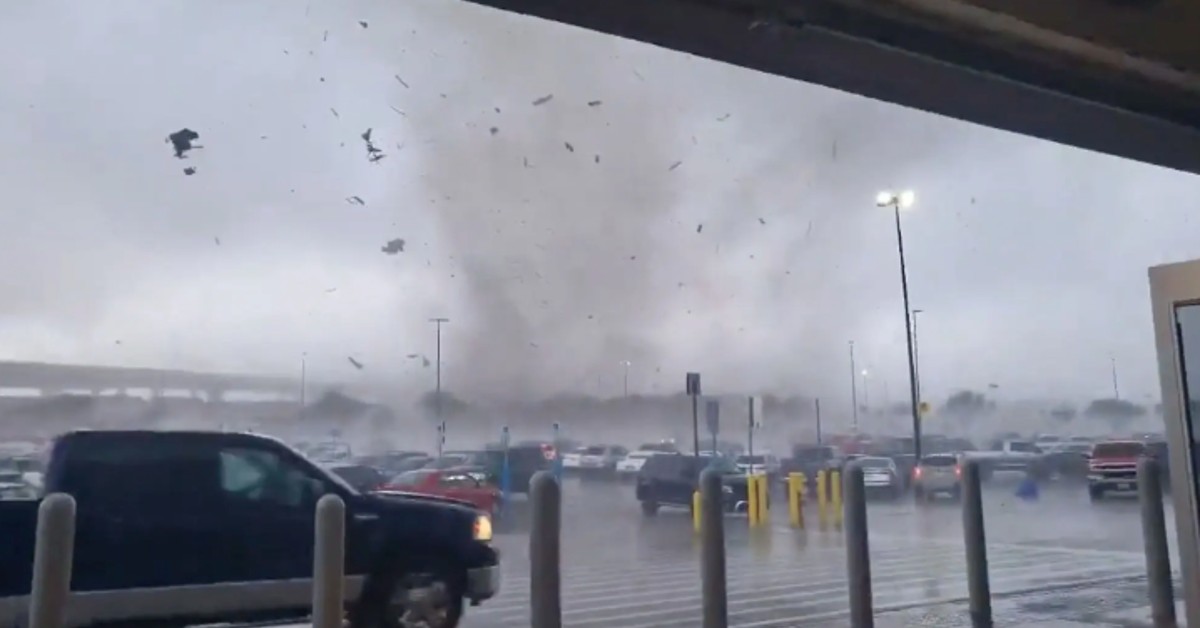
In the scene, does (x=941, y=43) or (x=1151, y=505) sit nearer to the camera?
(x=941, y=43)

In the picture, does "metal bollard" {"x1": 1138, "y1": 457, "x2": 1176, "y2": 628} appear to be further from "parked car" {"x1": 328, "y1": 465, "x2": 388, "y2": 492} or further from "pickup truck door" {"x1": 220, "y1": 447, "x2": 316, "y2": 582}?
"pickup truck door" {"x1": 220, "y1": 447, "x2": 316, "y2": 582}

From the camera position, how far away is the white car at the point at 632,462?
938 inches

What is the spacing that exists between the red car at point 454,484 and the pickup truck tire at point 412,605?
388cm

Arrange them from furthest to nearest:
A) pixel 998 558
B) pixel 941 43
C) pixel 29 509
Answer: pixel 998 558, pixel 29 509, pixel 941 43

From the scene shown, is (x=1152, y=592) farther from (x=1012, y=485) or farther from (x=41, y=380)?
(x=1012, y=485)

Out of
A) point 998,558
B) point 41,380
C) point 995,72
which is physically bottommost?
point 998,558

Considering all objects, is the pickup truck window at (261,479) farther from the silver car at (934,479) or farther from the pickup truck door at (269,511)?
the silver car at (934,479)

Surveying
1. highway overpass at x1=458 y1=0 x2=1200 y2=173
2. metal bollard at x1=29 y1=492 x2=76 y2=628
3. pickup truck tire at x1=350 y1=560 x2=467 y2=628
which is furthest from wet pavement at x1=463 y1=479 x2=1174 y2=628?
metal bollard at x1=29 y1=492 x2=76 y2=628

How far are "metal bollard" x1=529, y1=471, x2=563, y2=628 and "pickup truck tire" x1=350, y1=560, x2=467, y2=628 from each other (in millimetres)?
2273

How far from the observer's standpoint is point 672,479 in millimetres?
22000

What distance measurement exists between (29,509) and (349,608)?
2047 mm

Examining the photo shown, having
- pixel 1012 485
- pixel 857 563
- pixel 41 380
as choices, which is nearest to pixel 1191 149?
pixel 857 563

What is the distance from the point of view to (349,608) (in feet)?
23.4

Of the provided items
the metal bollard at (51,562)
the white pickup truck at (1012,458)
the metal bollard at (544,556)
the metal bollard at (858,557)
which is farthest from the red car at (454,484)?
the white pickup truck at (1012,458)
